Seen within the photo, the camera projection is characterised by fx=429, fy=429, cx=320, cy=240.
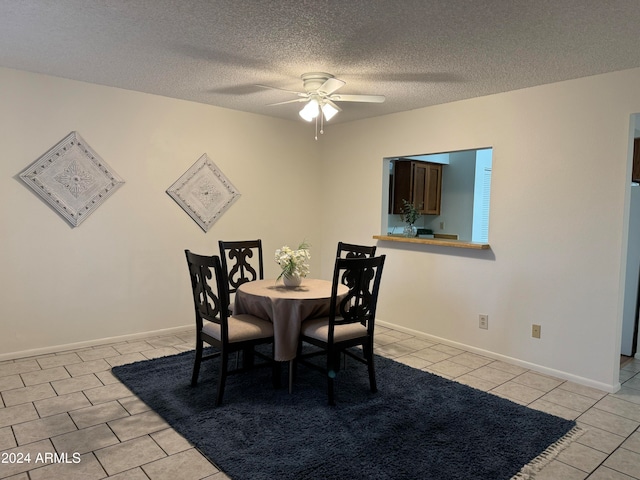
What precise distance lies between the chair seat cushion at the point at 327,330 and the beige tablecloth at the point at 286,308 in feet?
0.23

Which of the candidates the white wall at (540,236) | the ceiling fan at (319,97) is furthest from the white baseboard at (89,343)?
the ceiling fan at (319,97)

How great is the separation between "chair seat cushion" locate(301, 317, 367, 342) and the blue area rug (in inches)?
16.2

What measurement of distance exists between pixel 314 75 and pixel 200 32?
0.98 meters

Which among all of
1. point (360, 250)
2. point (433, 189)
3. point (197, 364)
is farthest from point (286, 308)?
point (433, 189)

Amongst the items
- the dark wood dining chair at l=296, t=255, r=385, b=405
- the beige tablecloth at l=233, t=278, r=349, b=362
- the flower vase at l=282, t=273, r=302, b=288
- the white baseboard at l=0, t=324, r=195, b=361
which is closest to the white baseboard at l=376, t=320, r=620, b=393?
the dark wood dining chair at l=296, t=255, r=385, b=405

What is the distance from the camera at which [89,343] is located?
3.94 metres

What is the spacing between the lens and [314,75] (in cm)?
328

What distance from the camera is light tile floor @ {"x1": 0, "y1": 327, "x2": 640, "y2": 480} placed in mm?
2160

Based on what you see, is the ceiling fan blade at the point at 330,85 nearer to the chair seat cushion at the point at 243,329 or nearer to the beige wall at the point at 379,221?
the beige wall at the point at 379,221

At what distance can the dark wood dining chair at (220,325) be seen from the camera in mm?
2799

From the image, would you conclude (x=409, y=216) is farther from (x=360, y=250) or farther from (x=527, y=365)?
(x=527, y=365)

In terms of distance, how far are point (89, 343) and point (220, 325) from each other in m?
1.84

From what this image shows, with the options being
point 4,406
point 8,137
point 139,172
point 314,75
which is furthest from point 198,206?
point 4,406

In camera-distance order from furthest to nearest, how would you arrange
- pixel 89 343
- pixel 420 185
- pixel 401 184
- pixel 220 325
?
1. pixel 420 185
2. pixel 401 184
3. pixel 89 343
4. pixel 220 325
